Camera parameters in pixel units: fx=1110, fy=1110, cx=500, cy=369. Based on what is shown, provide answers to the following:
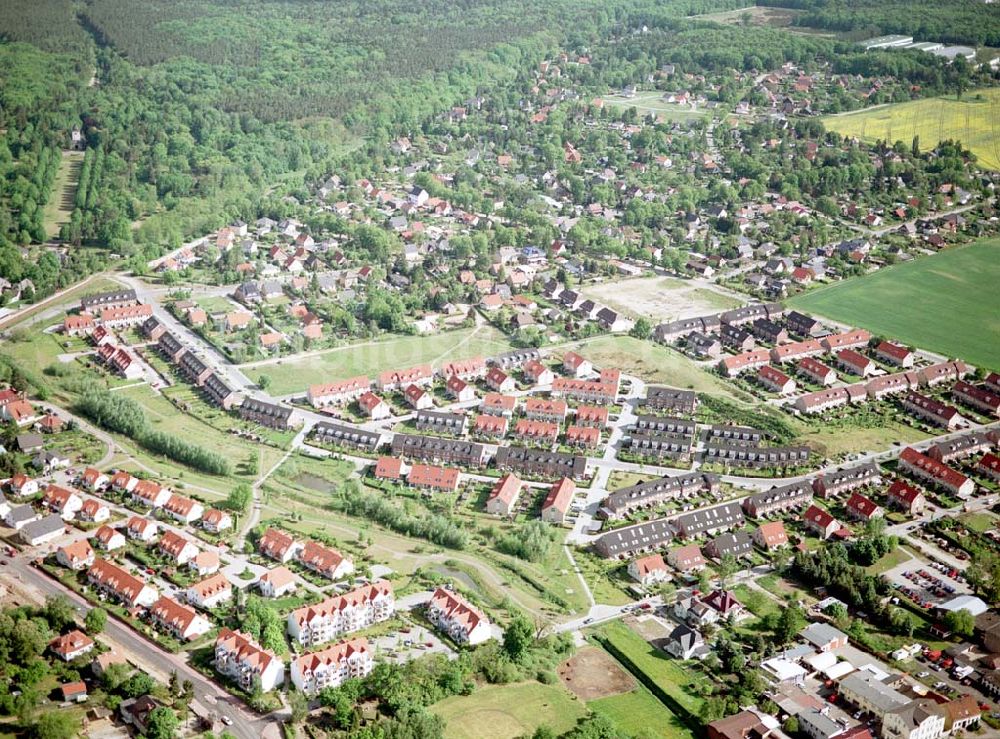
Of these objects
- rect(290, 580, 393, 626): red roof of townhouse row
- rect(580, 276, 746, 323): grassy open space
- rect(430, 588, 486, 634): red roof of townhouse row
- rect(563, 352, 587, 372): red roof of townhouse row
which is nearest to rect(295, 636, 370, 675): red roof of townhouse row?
rect(290, 580, 393, 626): red roof of townhouse row

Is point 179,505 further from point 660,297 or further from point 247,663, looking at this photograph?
point 660,297

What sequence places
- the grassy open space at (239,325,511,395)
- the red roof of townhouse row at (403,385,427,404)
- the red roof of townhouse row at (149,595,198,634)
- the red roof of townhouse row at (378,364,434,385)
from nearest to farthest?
the red roof of townhouse row at (149,595,198,634) → the red roof of townhouse row at (403,385,427,404) → the red roof of townhouse row at (378,364,434,385) → the grassy open space at (239,325,511,395)

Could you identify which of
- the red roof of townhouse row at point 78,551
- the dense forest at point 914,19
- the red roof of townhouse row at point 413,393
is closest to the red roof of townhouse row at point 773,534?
the red roof of townhouse row at point 413,393

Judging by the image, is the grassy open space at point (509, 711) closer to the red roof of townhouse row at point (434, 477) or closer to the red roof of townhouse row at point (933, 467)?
the red roof of townhouse row at point (434, 477)

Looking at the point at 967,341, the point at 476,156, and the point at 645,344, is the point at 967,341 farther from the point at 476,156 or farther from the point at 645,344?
the point at 476,156

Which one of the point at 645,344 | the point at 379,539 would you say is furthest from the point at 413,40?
the point at 379,539

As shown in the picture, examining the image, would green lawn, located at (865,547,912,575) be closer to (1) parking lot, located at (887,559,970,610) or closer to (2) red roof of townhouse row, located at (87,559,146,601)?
(1) parking lot, located at (887,559,970,610)
